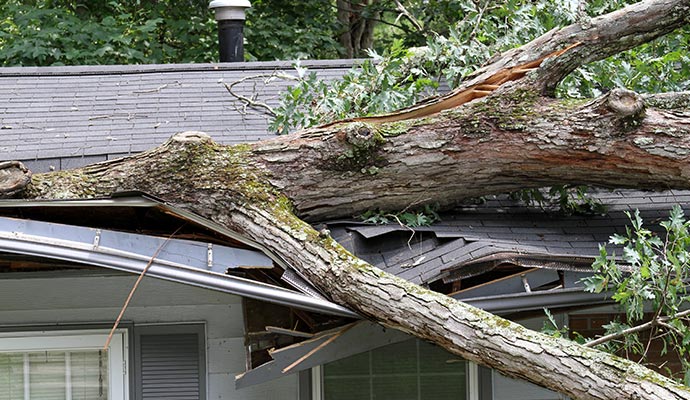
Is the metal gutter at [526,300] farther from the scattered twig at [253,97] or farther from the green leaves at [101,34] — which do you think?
the green leaves at [101,34]

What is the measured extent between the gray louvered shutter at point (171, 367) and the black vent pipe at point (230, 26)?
4249 mm

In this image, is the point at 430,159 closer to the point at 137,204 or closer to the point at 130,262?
the point at 137,204

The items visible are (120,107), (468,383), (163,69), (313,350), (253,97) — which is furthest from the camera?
(163,69)

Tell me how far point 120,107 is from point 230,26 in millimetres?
2507

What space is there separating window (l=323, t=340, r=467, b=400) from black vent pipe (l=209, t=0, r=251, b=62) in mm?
4239

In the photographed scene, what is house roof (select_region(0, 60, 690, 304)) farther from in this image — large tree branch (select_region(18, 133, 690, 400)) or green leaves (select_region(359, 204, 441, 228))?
large tree branch (select_region(18, 133, 690, 400))

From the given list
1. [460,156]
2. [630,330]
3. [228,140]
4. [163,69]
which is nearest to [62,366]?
[228,140]

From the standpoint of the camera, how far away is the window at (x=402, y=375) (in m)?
6.32

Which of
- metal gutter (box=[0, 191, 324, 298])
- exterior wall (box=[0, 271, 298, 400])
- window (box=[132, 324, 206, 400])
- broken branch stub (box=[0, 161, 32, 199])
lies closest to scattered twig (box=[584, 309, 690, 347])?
metal gutter (box=[0, 191, 324, 298])

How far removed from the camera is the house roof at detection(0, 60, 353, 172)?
253 inches

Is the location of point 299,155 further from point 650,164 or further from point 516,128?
point 650,164

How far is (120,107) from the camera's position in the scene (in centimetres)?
750

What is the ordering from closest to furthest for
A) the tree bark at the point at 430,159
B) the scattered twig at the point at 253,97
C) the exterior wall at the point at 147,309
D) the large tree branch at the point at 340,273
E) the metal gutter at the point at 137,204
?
the large tree branch at the point at 340,273 → the metal gutter at the point at 137,204 → the tree bark at the point at 430,159 → the exterior wall at the point at 147,309 → the scattered twig at the point at 253,97

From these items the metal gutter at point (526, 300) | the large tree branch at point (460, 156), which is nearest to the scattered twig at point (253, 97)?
the large tree branch at point (460, 156)
